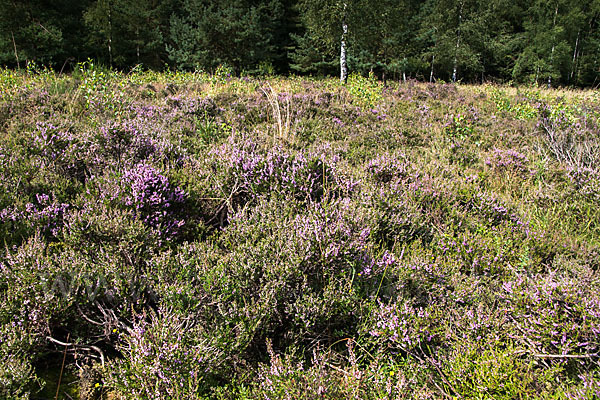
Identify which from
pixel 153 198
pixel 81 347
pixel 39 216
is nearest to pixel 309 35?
pixel 153 198

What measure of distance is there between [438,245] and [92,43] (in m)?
28.8

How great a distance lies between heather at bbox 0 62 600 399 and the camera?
191 cm

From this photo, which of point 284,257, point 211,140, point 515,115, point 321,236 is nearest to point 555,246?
point 321,236

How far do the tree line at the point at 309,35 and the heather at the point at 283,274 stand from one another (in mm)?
15377

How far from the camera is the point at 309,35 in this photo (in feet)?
91.9

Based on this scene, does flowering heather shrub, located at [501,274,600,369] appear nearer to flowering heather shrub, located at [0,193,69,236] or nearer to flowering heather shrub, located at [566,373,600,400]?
flowering heather shrub, located at [566,373,600,400]

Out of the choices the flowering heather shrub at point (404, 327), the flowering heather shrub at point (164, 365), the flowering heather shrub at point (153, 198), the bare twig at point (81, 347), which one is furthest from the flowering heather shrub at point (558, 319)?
the flowering heather shrub at point (153, 198)

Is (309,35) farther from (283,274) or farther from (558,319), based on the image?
(558,319)

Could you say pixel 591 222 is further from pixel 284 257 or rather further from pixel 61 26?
pixel 61 26

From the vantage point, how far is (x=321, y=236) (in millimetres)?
2447

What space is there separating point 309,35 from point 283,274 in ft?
96.6

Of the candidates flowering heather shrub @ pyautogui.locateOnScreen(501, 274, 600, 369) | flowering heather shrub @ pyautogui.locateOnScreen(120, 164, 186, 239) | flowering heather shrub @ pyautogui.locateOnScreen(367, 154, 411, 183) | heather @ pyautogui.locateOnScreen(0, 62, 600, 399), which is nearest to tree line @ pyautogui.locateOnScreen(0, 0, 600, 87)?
flowering heather shrub @ pyautogui.locateOnScreen(367, 154, 411, 183)

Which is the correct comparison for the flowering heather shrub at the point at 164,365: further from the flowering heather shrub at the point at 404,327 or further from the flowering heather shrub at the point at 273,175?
the flowering heather shrub at the point at 273,175

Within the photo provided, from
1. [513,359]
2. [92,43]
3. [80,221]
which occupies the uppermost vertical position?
[92,43]
